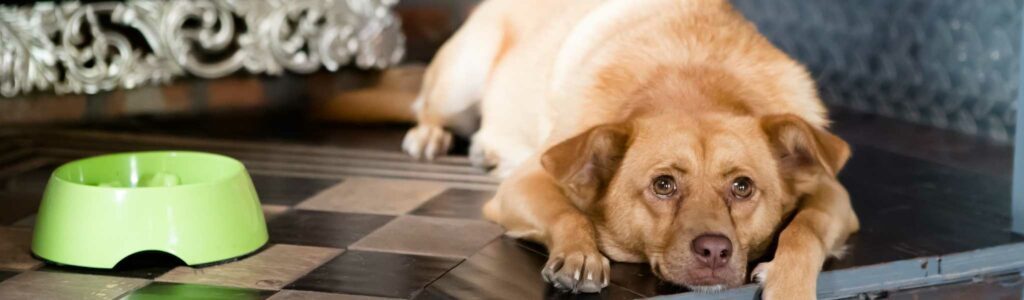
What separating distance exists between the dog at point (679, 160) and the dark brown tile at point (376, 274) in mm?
247

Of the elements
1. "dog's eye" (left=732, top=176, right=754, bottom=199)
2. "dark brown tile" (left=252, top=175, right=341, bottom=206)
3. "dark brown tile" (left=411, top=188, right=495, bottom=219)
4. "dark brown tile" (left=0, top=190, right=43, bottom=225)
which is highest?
"dog's eye" (left=732, top=176, right=754, bottom=199)

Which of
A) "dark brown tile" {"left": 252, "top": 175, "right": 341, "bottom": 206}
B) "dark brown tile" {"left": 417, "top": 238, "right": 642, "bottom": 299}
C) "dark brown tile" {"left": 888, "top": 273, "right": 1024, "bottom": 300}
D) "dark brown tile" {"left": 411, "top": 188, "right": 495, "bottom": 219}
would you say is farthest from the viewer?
"dark brown tile" {"left": 252, "top": 175, "right": 341, "bottom": 206}

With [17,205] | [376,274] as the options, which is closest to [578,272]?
[376,274]

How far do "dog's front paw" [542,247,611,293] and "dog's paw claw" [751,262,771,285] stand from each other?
0.27 meters

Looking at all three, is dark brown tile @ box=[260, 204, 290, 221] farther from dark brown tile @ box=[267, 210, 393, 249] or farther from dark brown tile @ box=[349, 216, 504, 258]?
dark brown tile @ box=[349, 216, 504, 258]

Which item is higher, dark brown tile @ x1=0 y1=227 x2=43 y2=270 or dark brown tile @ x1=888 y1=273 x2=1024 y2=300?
dark brown tile @ x1=0 y1=227 x2=43 y2=270

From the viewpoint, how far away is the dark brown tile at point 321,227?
8.90ft

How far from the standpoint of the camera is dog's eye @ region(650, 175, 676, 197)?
2.32m

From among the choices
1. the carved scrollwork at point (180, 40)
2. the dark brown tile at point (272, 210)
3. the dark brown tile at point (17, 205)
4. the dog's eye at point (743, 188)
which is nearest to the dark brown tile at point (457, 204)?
the dark brown tile at point (272, 210)

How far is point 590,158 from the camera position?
240 cm

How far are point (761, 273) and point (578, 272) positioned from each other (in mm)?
338

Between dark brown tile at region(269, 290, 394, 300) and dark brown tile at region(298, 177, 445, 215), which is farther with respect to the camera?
dark brown tile at region(298, 177, 445, 215)

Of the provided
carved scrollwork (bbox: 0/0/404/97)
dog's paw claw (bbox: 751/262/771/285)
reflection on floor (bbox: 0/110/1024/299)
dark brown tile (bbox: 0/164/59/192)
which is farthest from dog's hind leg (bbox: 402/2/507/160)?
dog's paw claw (bbox: 751/262/771/285)

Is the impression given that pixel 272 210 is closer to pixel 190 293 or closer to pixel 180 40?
pixel 190 293
